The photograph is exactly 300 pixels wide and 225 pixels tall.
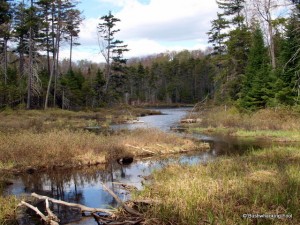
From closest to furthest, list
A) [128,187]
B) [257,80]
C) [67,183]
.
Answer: [128,187], [67,183], [257,80]

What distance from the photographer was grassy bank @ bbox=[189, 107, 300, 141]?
1050 inches

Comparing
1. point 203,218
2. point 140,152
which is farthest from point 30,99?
point 203,218

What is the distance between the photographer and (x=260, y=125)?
30.1 meters

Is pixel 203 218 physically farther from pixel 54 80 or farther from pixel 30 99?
pixel 54 80

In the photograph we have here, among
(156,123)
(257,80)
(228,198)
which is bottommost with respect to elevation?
(156,123)

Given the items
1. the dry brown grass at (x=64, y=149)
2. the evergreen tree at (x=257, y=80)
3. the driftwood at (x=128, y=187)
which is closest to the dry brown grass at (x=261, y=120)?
the evergreen tree at (x=257, y=80)

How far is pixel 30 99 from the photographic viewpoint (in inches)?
1752

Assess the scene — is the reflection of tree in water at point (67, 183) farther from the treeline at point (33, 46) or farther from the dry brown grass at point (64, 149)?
the treeline at point (33, 46)

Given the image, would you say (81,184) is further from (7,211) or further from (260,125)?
(260,125)

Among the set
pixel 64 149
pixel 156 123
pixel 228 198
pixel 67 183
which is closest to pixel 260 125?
pixel 156 123

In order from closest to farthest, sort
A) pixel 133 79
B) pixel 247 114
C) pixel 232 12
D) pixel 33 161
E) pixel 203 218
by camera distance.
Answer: pixel 203 218 < pixel 33 161 < pixel 247 114 < pixel 232 12 < pixel 133 79

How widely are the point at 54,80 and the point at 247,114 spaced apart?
89.9ft

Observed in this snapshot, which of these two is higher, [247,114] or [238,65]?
[238,65]

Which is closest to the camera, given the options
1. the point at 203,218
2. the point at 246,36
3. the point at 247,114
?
the point at 203,218
